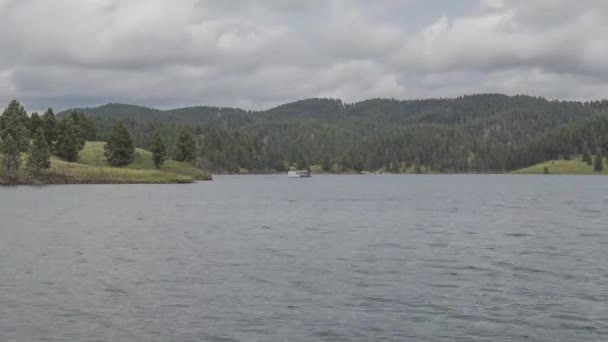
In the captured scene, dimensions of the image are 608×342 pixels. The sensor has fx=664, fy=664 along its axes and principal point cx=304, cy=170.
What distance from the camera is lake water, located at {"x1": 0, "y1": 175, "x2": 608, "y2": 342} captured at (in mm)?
30578

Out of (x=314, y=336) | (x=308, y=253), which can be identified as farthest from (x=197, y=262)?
(x=314, y=336)

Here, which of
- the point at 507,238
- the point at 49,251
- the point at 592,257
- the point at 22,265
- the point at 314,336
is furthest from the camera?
the point at 507,238

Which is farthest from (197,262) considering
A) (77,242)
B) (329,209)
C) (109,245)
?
(329,209)

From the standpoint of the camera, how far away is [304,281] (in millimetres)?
42375

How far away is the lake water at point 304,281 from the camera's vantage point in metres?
30.6

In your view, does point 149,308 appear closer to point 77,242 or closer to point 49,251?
point 49,251

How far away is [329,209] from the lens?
111938mm

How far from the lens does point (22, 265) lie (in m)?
48.7

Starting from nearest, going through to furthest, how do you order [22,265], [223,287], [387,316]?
[387,316], [223,287], [22,265]

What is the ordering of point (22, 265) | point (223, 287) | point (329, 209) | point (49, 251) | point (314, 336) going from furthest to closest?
point (329, 209)
point (49, 251)
point (22, 265)
point (223, 287)
point (314, 336)

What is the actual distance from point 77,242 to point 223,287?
28.2 m

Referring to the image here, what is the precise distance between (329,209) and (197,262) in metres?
62.4

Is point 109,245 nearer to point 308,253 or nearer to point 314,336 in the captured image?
point 308,253

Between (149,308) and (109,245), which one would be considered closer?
(149,308)
